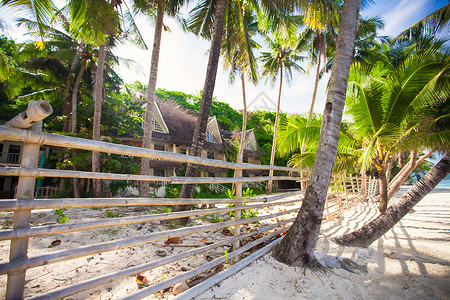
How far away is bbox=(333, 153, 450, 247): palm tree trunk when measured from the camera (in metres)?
3.38

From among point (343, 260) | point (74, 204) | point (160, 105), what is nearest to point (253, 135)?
point (160, 105)

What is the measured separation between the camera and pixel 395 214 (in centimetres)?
340

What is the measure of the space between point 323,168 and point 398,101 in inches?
123

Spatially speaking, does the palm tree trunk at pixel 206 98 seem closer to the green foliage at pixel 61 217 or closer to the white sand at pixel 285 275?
Result: the white sand at pixel 285 275

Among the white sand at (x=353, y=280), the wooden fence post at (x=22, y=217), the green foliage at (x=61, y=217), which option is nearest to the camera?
the wooden fence post at (x=22, y=217)

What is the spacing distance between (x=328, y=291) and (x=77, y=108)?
12744 millimetres

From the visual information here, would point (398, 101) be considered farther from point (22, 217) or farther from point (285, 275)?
point (22, 217)

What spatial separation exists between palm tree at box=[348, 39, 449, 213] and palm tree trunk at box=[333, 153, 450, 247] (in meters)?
0.78

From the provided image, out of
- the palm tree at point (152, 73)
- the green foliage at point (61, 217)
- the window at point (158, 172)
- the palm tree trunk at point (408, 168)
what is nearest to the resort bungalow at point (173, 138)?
the window at point (158, 172)

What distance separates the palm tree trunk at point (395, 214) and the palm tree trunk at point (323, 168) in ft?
4.65

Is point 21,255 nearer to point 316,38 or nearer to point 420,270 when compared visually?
point 420,270

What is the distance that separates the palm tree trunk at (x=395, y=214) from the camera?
3.38 meters

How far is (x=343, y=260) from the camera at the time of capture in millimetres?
2742

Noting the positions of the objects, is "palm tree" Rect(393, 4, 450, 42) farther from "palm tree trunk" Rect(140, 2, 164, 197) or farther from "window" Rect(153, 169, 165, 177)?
"window" Rect(153, 169, 165, 177)
